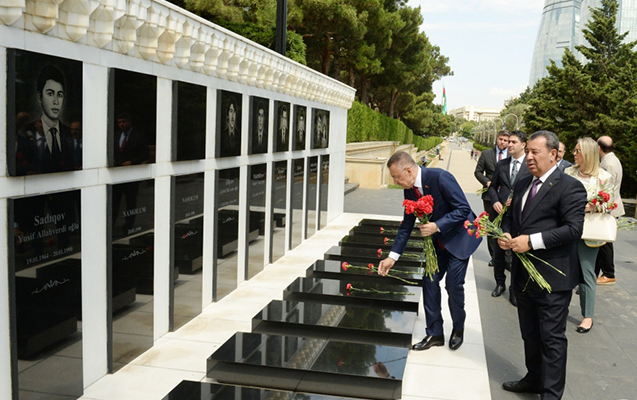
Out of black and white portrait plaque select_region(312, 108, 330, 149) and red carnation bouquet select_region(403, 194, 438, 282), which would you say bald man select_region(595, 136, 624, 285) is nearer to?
red carnation bouquet select_region(403, 194, 438, 282)

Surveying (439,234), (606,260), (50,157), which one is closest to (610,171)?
(606,260)

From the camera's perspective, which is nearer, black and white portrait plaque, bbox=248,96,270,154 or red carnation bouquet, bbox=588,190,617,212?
red carnation bouquet, bbox=588,190,617,212

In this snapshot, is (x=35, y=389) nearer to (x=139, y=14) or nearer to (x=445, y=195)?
(x=139, y=14)

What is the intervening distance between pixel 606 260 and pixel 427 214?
15.0ft

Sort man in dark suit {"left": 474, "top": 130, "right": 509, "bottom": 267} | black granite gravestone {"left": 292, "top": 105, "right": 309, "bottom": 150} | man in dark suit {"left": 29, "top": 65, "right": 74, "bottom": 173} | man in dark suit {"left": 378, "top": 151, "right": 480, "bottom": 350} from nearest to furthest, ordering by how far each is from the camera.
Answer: man in dark suit {"left": 29, "top": 65, "right": 74, "bottom": 173} → man in dark suit {"left": 378, "top": 151, "right": 480, "bottom": 350} → man in dark suit {"left": 474, "top": 130, "right": 509, "bottom": 267} → black granite gravestone {"left": 292, "top": 105, "right": 309, "bottom": 150}

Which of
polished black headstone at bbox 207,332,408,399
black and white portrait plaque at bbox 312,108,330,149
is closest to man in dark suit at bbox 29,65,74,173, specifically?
polished black headstone at bbox 207,332,408,399

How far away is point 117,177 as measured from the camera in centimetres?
516

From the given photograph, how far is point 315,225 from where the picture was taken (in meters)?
12.5

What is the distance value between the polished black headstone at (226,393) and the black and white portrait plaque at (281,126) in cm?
558

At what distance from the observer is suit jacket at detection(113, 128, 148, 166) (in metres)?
5.11

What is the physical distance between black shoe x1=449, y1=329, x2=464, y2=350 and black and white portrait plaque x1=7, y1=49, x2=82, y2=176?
3843 mm

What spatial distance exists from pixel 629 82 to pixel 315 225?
28764mm

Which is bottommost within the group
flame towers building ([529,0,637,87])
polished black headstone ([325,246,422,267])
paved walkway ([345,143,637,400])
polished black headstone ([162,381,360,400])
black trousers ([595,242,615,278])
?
paved walkway ([345,143,637,400])

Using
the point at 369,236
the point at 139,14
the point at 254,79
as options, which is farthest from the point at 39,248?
the point at 369,236
